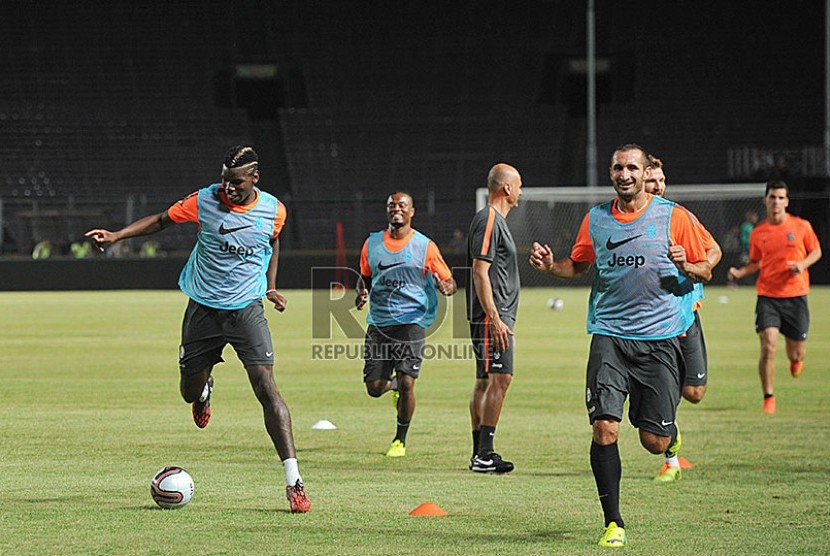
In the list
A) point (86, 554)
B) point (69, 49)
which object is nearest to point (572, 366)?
point (86, 554)

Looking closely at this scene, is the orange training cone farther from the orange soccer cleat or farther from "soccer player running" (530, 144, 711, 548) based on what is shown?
"soccer player running" (530, 144, 711, 548)

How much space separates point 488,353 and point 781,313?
500 cm

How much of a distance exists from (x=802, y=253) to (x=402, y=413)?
208 inches

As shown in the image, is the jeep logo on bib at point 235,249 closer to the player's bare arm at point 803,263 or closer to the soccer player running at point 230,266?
the soccer player running at point 230,266

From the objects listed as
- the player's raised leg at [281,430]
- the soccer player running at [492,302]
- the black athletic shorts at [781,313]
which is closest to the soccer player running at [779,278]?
the black athletic shorts at [781,313]

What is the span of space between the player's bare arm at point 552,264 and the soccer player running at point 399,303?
3.09 meters

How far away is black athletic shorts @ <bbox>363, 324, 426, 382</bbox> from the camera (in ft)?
34.0

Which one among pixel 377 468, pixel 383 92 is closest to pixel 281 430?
pixel 377 468

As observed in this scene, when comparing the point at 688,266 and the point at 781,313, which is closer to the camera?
the point at 688,266

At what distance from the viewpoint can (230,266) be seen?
8086mm

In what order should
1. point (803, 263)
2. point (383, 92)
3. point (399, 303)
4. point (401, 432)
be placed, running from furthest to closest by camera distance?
1. point (383, 92)
2. point (803, 263)
3. point (399, 303)
4. point (401, 432)

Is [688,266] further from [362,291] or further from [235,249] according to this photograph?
[362,291]

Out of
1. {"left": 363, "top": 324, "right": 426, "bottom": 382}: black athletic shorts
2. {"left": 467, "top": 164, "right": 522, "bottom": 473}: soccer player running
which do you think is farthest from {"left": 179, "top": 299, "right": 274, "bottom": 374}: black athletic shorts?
{"left": 363, "top": 324, "right": 426, "bottom": 382}: black athletic shorts

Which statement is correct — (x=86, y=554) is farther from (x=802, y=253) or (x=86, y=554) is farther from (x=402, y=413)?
(x=802, y=253)
